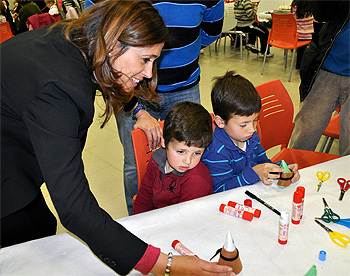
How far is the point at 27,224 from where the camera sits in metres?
1.24

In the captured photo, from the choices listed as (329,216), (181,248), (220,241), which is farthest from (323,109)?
(181,248)

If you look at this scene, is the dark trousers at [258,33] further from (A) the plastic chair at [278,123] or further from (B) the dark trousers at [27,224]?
(B) the dark trousers at [27,224]

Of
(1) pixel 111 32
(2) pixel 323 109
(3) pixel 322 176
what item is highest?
(1) pixel 111 32

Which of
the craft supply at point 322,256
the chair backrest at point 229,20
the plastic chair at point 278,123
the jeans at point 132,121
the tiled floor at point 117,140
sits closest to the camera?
the craft supply at point 322,256

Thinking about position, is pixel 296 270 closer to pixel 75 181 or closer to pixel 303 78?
pixel 75 181

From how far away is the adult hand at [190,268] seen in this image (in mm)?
938

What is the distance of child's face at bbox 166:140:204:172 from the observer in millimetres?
1438

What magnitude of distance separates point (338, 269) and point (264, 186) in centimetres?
45

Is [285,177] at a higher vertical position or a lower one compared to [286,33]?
higher

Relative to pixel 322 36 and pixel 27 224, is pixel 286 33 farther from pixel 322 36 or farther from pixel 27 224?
pixel 27 224

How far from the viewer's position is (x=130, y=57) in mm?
969

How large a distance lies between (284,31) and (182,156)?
12.2ft

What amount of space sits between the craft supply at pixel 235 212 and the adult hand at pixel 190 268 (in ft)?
0.95

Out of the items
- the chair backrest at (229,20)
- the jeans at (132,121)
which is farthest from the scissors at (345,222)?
the chair backrest at (229,20)
